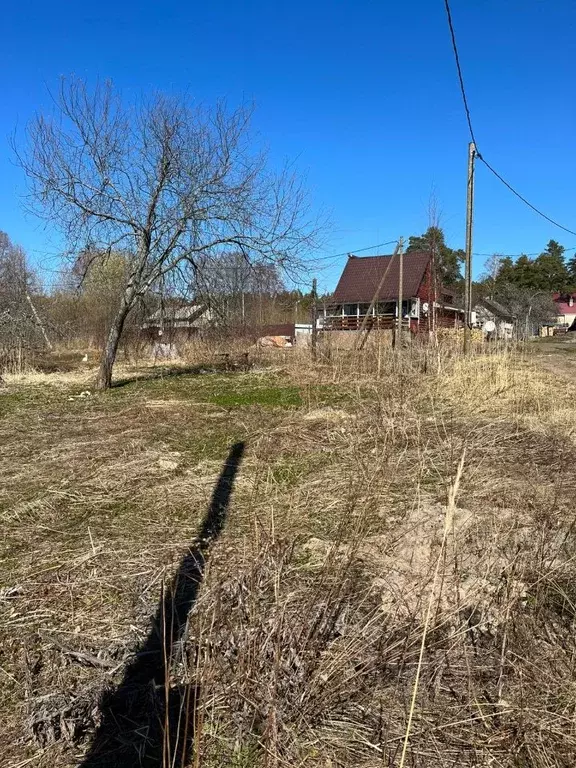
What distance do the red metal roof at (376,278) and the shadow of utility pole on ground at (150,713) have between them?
71.6 ft

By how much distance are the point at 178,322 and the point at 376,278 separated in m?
12.4

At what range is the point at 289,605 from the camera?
7.04 ft

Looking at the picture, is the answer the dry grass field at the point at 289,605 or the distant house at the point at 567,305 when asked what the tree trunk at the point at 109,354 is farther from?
the distant house at the point at 567,305

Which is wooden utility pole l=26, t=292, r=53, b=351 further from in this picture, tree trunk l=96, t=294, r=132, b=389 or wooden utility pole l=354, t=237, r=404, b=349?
wooden utility pole l=354, t=237, r=404, b=349

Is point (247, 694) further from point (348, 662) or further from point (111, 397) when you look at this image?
point (111, 397)

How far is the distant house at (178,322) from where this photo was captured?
39.6 ft

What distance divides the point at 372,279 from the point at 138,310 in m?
16.5

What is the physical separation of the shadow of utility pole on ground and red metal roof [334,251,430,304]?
71.6 ft

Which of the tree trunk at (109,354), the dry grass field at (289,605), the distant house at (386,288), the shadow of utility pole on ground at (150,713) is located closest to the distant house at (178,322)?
the tree trunk at (109,354)

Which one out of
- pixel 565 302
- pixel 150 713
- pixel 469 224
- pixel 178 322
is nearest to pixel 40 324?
pixel 178 322

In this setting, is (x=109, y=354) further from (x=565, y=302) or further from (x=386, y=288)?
(x=565, y=302)

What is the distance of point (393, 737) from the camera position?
5.14ft

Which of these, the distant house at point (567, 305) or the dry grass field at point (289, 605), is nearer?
the dry grass field at point (289, 605)

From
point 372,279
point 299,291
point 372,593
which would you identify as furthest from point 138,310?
point 372,279
